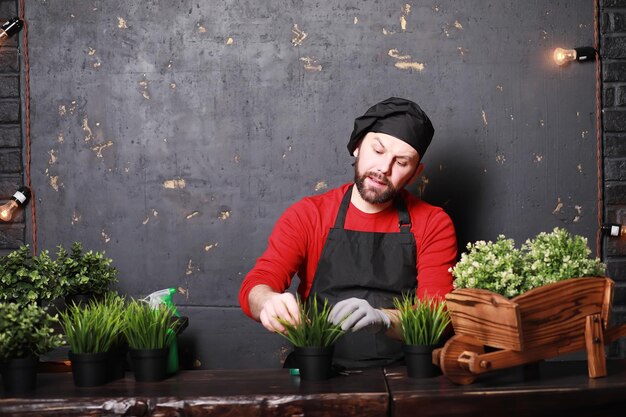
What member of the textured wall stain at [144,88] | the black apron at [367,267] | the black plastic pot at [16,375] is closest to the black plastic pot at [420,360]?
the black apron at [367,267]

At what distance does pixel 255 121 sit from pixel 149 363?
5.01 feet

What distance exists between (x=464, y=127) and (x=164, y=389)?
6.26 ft

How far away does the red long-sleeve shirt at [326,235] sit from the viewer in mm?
2789

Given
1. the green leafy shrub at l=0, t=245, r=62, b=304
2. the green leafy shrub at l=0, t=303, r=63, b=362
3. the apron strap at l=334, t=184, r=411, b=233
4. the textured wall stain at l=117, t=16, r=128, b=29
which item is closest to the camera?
the green leafy shrub at l=0, t=303, r=63, b=362

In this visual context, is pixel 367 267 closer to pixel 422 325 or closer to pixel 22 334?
pixel 422 325

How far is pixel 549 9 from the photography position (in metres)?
3.24

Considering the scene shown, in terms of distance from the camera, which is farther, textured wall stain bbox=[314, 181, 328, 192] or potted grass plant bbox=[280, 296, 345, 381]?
textured wall stain bbox=[314, 181, 328, 192]

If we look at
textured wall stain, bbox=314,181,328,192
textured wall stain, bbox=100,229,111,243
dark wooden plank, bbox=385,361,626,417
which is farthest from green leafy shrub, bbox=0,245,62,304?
dark wooden plank, bbox=385,361,626,417

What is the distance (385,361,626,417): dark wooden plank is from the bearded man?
80cm

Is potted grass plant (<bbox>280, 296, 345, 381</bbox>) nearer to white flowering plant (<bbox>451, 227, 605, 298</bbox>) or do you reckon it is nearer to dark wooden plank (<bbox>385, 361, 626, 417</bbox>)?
dark wooden plank (<bbox>385, 361, 626, 417</bbox>)

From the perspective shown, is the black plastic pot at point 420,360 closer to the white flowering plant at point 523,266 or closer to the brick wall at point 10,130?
the white flowering plant at point 523,266

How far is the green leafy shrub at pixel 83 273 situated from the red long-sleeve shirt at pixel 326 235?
0.62m

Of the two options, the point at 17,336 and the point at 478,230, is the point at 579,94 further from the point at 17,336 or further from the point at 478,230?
the point at 17,336

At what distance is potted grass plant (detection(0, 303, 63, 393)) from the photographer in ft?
6.30
